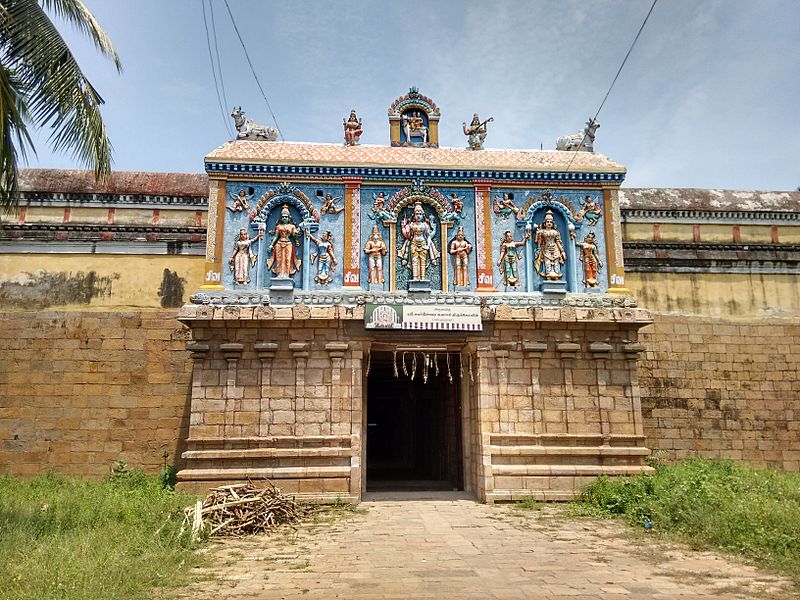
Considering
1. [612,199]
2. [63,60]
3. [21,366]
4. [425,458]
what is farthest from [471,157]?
[21,366]

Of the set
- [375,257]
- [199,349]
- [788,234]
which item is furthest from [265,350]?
[788,234]

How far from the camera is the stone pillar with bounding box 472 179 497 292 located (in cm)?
1311

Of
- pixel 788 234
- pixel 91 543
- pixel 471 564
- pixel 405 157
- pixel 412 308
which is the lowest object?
pixel 471 564

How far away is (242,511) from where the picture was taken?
9.96 meters

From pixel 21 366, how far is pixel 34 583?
1003 cm

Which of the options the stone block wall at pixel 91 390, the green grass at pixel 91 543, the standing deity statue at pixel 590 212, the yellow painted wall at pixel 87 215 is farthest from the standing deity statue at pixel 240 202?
the standing deity statue at pixel 590 212

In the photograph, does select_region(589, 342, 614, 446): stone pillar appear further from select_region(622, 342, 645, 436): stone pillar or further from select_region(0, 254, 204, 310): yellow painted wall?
select_region(0, 254, 204, 310): yellow painted wall

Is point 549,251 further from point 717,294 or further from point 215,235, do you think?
point 215,235

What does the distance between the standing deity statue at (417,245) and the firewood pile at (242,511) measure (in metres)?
5.28

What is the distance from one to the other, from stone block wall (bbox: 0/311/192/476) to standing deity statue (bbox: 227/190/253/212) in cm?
374

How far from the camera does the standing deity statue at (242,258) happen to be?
12.8m

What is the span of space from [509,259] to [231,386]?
6.51 m

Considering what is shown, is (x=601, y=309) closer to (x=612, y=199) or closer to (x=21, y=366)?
(x=612, y=199)

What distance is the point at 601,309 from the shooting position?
42.1 feet
